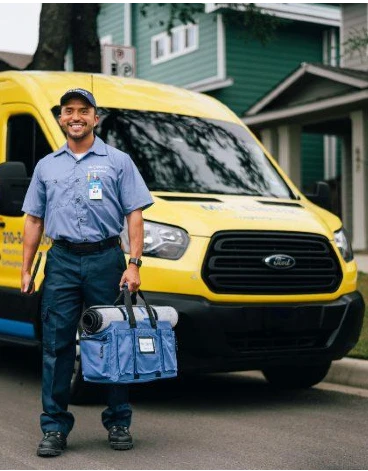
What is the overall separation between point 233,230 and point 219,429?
1.31 m

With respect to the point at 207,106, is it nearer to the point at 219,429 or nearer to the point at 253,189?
the point at 253,189

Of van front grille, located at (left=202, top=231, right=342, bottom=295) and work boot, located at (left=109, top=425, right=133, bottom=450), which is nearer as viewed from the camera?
work boot, located at (left=109, top=425, right=133, bottom=450)

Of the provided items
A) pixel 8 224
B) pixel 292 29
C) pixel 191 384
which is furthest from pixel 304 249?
pixel 292 29

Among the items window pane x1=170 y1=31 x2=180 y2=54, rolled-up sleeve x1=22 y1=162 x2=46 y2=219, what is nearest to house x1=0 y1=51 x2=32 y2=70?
window pane x1=170 y1=31 x2=180 y2=54

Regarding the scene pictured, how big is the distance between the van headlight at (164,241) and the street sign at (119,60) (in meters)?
6.44

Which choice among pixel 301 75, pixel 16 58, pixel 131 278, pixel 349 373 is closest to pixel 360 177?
pixel 301 75

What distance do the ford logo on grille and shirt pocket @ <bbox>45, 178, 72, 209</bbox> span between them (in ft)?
5.68

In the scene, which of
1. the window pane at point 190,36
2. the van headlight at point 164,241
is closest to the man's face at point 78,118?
the van headlight at point 164,241

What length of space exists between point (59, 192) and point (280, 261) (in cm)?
187

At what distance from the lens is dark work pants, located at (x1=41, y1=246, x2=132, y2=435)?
563 cm

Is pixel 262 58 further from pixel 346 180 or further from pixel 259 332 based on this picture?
pixel 259 332

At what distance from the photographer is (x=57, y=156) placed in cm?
574

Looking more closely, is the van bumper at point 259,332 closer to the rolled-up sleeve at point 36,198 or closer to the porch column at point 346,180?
the rolled-up sleeve at point 36,198

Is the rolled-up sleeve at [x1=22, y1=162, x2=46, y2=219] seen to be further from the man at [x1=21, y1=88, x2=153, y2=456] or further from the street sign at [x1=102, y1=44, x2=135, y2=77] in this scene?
the street sign at [x1=102, y1=44, x2=135, y2=77]
